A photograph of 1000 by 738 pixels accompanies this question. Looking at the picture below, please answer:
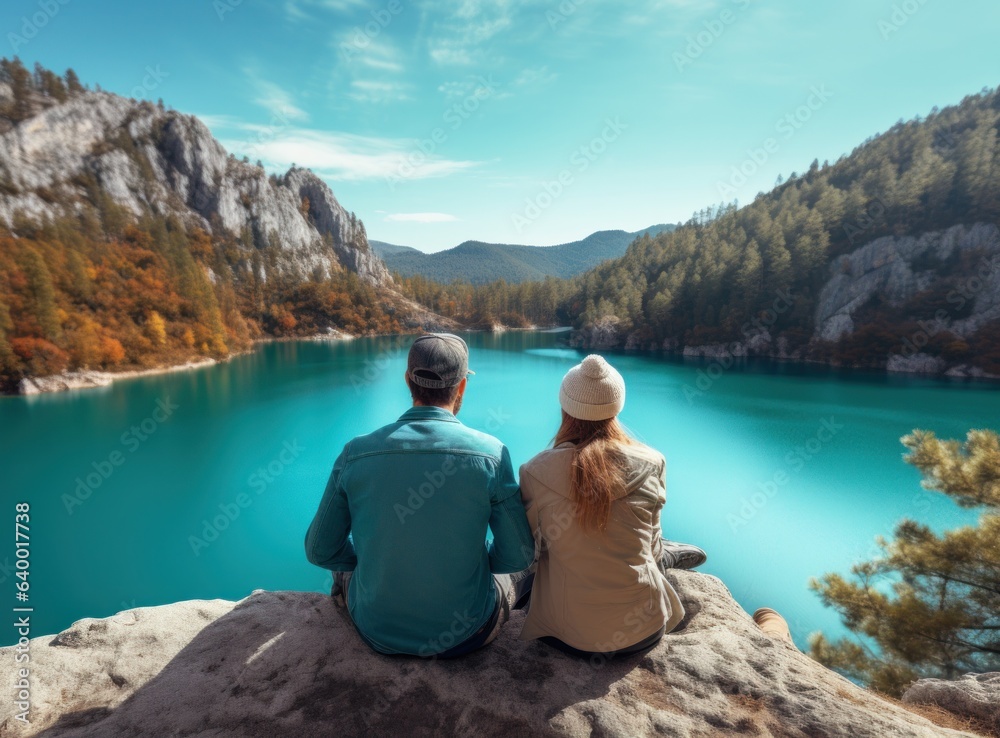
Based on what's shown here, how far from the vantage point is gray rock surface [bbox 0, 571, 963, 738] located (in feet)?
6.26

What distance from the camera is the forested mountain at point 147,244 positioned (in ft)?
99.6

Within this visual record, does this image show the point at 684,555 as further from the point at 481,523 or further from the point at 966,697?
the point at 481,523

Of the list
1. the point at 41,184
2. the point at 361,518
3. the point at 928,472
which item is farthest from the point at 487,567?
the point at 41,184

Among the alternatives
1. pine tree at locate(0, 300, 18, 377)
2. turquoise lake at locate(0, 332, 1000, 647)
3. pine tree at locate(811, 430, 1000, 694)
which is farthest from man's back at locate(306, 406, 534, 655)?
pine tree at locate(0, 300, 18, 377)

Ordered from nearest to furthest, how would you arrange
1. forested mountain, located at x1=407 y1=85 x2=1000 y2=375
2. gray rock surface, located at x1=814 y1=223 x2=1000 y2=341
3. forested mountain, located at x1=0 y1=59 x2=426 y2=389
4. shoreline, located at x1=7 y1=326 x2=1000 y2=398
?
shoreline, located at x1=7 y1=326 x2=1000 y2=398
forested mountain, located at x1=0 y1=59 x2=426 y2=389
gray rock surface, located at x1=814 y1=223 x2=1000 y2=341
forested mountain, located at x1=407 y1=85 x2=1000 y2=375

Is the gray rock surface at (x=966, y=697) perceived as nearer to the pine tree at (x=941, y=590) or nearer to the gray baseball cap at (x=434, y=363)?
the pine tree at (x=941, y=590)

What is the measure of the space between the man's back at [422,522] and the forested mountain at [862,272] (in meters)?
49.6

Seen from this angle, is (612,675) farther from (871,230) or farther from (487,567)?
(871,230)

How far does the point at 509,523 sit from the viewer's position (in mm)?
2062

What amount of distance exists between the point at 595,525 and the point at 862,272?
5972 centimetres

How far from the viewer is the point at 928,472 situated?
5.18 m

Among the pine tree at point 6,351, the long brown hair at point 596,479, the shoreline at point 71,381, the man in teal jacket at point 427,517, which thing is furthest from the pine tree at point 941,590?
the pine tree at point 6,351

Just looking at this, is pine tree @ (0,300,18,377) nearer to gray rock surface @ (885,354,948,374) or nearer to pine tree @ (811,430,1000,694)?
pine tree @ (811,430,1000,694)

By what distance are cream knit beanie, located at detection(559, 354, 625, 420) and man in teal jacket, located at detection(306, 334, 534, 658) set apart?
0.44 m
